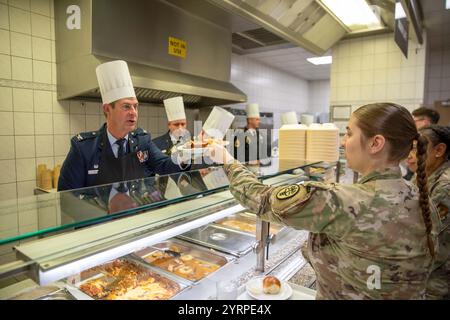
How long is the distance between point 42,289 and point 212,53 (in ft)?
12.3

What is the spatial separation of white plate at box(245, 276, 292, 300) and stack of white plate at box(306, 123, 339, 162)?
87 cm

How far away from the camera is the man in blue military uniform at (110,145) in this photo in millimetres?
2322

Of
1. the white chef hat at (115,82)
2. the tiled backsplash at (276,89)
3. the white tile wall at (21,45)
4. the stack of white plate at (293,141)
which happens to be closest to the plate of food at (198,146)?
the stack of white plate at (293,141)

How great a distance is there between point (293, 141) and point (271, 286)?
99 centimetres

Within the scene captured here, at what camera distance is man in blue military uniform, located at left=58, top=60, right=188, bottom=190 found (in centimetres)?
232

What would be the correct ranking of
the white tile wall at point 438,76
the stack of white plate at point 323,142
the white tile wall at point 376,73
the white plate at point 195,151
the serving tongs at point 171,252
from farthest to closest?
1. the white tile wall at point 438,76
2. the white tile wall at point 376,73
3. the serving tongs at point 171,252
4. the stack of white plate at point 323,142
5. the white plate at point 195,151

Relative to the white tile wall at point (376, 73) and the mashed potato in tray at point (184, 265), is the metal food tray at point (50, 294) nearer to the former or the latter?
the mashed potato in tray at point (184, 265)

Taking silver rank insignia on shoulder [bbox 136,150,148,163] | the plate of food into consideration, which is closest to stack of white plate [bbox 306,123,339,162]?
the plate of food

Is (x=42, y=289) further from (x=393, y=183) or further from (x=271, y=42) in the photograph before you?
(x=271, y=42)

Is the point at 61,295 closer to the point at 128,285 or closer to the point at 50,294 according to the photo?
the point at 50,294

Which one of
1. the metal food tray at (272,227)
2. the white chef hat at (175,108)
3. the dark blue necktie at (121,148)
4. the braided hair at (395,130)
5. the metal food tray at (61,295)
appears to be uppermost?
the white chef hat at (175,108)

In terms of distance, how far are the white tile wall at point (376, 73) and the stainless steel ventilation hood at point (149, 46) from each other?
6.86 ft

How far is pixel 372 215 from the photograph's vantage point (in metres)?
0.99

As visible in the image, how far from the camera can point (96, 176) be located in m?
2.39
